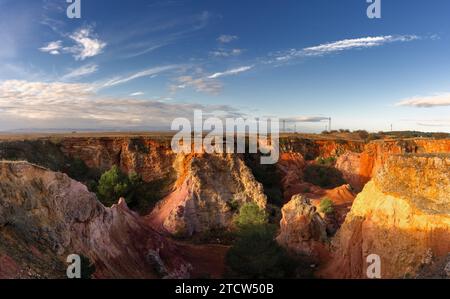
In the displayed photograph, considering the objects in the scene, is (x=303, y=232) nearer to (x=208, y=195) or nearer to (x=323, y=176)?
(x=208, y=195)

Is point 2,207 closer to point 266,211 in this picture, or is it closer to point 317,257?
point 317,257

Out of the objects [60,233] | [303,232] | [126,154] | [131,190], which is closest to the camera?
[60,233]

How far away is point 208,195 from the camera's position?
85.1 feet

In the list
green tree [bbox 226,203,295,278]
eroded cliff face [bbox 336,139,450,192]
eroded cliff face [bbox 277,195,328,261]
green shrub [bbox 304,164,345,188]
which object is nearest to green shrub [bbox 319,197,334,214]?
eroded cliff face [bbox 277,195,328,261]

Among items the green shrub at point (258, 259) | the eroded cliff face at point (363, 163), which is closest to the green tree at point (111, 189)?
the green shrub at point (258, 259)

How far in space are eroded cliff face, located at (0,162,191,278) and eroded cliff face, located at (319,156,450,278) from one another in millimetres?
8514

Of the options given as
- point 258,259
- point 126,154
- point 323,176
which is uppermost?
A: point 126,154

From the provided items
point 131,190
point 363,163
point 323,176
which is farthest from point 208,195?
point 363,163

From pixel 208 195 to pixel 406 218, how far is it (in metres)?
15.4

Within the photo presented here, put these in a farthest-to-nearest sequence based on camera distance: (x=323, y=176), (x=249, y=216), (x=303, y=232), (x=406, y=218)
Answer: (x=323, y=176)
(x=249, y=216)
(x=303, y=232)
(x=406, y=218)

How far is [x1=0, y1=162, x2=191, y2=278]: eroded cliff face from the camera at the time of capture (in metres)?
11.0

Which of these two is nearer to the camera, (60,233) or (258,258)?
(60,233)

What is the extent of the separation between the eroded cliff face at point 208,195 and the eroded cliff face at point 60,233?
6236 mm

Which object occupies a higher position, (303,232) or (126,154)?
(126,154)
